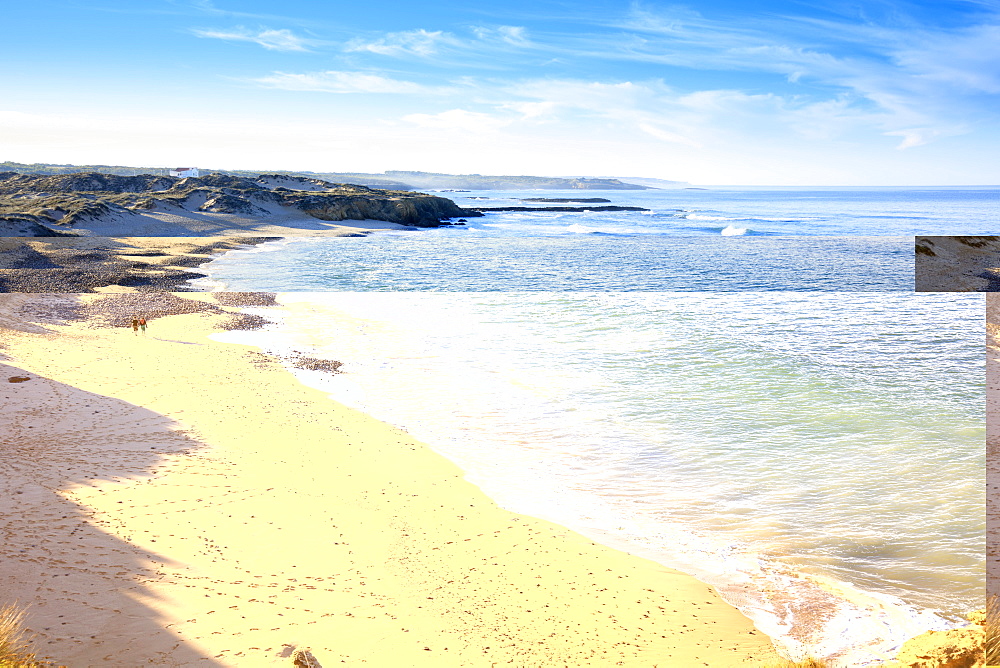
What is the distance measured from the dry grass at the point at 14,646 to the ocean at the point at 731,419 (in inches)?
182

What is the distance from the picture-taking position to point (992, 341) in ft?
30.1

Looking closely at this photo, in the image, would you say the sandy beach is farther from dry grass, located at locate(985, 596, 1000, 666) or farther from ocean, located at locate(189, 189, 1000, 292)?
ocean, located at locate(189, 189, 1000, 292)

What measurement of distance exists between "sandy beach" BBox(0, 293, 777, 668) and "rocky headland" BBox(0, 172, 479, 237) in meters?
23.7

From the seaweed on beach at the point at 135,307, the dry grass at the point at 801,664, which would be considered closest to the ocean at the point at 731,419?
the dry grass at the point at 801,664

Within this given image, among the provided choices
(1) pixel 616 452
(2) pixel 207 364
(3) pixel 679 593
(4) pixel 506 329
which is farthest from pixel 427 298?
(3) pixel 679 593

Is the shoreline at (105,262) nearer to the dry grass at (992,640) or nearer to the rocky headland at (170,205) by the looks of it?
the rocky headland at (170,205)

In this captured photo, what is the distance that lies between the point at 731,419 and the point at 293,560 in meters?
7.25

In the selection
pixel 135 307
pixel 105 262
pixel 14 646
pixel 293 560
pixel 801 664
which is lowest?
pixel 801 664

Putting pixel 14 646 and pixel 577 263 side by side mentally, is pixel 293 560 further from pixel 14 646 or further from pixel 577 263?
pixel 577 263

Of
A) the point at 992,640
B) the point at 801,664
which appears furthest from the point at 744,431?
the point at 992,640

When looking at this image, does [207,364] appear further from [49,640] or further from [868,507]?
[868,507]

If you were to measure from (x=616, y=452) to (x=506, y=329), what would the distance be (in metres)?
8.98

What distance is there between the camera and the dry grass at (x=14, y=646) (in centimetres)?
381

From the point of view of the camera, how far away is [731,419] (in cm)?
1077
